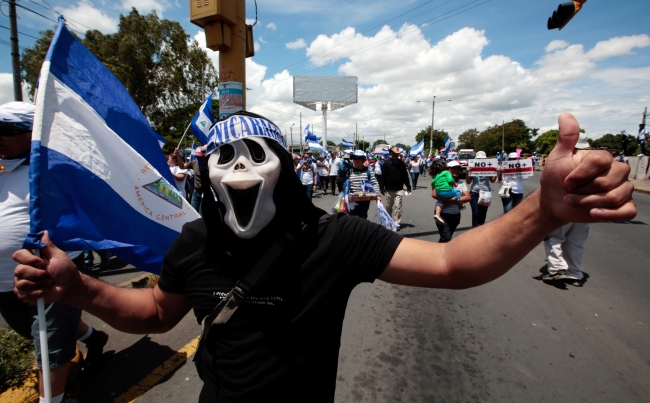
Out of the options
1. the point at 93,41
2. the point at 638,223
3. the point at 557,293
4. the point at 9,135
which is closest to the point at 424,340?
the point at 557,293

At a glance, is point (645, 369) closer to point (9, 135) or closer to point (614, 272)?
point (614, 272)

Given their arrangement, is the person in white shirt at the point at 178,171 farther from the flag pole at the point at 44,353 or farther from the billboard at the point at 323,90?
the billboard at the point at 323,90

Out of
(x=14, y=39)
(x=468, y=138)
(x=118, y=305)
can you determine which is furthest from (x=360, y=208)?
(x=468, y=138)

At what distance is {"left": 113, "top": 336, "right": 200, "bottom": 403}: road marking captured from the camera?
2.83 m

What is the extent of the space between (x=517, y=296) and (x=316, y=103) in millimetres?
32876

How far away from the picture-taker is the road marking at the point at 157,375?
2.83 meters

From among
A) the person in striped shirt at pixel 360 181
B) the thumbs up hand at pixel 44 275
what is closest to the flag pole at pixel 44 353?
the thumbs up hand at pixel 44 275

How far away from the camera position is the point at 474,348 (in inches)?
136

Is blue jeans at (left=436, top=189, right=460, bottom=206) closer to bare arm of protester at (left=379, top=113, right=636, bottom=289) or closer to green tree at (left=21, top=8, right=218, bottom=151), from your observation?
bare arm of protester at (left=379, top=113, right=636, bottom=289)

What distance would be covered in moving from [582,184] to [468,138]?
297 feet

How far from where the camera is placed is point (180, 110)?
2581 cm

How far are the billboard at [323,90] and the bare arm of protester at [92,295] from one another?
34691 millimetres

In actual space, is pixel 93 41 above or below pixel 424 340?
above

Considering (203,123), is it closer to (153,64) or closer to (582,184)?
(582,184)
